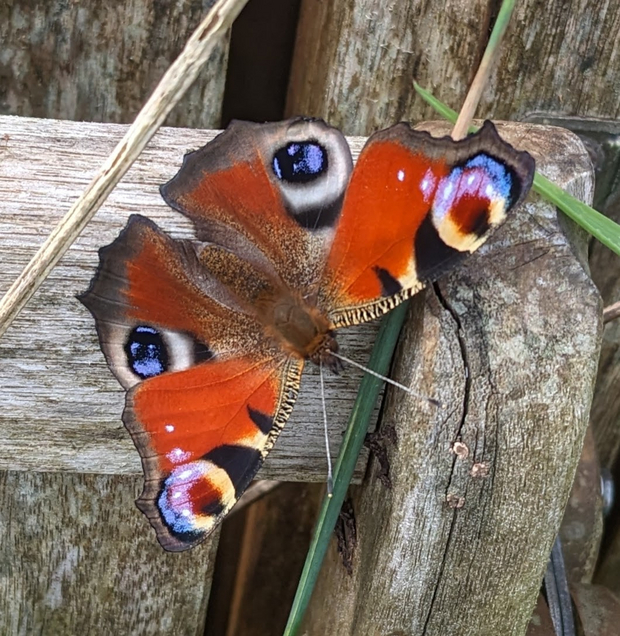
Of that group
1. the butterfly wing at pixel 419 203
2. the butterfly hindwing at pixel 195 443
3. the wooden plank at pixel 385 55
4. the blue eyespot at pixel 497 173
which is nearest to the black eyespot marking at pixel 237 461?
the butterfly hindwing at pixel 195 443

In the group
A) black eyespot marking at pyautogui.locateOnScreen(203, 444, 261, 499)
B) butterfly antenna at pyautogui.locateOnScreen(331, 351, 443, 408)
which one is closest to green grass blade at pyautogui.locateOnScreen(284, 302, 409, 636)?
butterfly antenna at pyautogui.locateOnScreen(331, 351, 443, 408)

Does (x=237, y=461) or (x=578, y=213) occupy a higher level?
(x=578, y=213)

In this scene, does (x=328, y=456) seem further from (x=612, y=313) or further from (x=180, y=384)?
(x=612, y=313)

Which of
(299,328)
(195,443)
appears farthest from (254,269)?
(195,443)

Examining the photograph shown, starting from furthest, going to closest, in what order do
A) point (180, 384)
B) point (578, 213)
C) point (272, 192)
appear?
1. point (272, 192)
2. point (180, 384)
3. point (578, 213)

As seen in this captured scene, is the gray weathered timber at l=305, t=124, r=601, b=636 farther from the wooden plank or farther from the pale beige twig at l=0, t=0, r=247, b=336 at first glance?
the pale beige twig at l=0, t=0, r=247, b=336

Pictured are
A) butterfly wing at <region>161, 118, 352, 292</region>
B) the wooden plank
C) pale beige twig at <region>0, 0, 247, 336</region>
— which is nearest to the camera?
pale beige twig at <region>0, 0, 247, 336</region>

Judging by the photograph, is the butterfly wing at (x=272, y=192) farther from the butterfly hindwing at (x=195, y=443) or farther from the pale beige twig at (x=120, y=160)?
the butterfly hindwing at (x=195, y=443)
